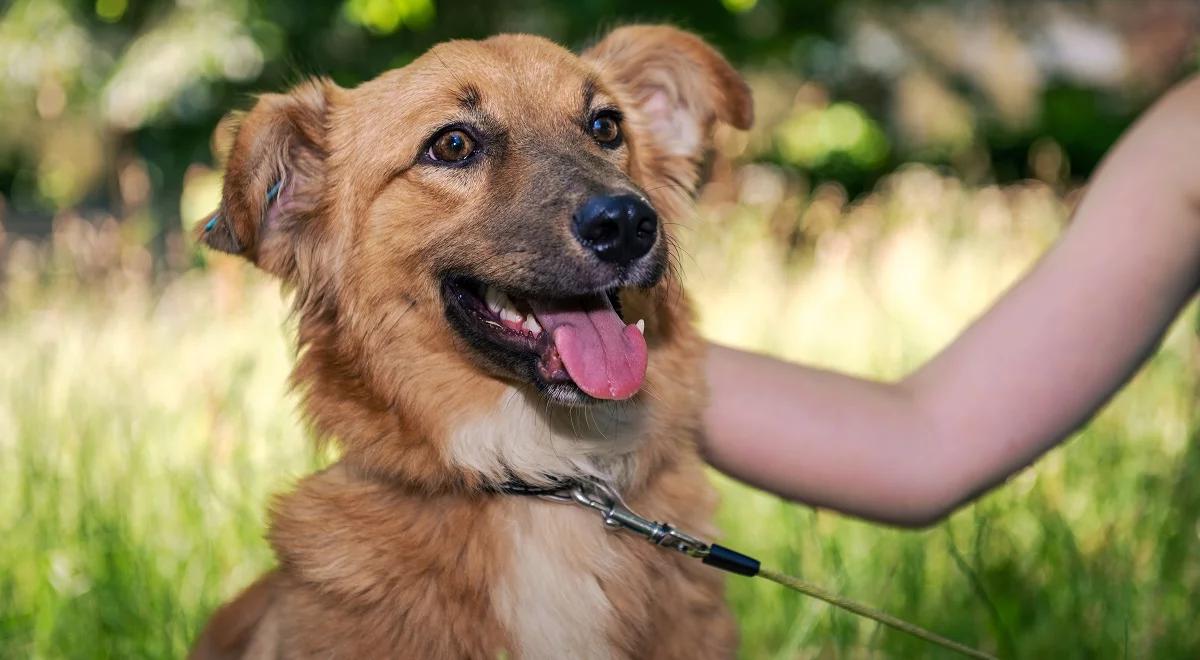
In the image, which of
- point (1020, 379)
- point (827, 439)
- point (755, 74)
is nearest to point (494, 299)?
point (827, 439)

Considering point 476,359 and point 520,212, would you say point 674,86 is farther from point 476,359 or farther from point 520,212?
point 476,359

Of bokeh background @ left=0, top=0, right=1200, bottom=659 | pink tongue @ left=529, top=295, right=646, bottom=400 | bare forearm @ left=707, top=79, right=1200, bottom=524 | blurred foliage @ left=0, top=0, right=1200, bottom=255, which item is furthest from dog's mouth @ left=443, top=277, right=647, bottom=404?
blurred foliage @ left=0, top=0, right=1200, bottom=255

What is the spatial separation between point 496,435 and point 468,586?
0.37 metres

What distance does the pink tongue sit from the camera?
232 centimetres

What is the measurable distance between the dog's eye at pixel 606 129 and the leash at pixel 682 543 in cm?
81

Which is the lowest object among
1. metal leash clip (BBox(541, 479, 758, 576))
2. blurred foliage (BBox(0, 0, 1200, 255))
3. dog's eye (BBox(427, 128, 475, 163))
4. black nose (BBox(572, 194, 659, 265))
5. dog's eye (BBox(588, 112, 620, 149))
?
metal leash clip (BBox(541, 479, 758, 576))

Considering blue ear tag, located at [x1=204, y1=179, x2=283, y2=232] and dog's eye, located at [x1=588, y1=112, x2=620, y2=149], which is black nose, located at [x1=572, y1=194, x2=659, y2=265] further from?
blue ear tag, located at [x1=204, y1=179, x2=283, y2=232]

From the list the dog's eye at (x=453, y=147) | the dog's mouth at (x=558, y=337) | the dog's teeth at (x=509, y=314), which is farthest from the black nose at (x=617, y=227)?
the dog's eye at (x=453, y=147)

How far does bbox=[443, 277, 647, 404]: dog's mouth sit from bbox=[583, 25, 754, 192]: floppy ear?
62cm

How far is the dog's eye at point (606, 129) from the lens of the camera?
9.00 ft

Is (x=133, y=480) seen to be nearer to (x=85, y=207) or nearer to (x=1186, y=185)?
(x=1186, y=185)

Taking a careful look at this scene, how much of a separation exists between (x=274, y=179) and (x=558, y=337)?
759mm

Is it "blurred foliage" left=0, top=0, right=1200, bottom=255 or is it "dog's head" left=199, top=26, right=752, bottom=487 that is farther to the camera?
"blurred foliage" left=0, top=0, right=1200, bottom=255

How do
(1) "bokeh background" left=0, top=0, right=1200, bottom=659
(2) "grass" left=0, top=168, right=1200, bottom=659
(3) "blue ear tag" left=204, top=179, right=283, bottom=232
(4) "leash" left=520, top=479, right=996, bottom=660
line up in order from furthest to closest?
1. (1) "bokeh background" left=0, top=0, right=1200, bottom=659
2. (2) "grass" left=0, top=168, right=1200, bottom=659
3. (3) "blue ear tag" left=204, top=179, right=283, bottom=232
4. (4) "leash" left=520, top=479, right=996, bottom=660
